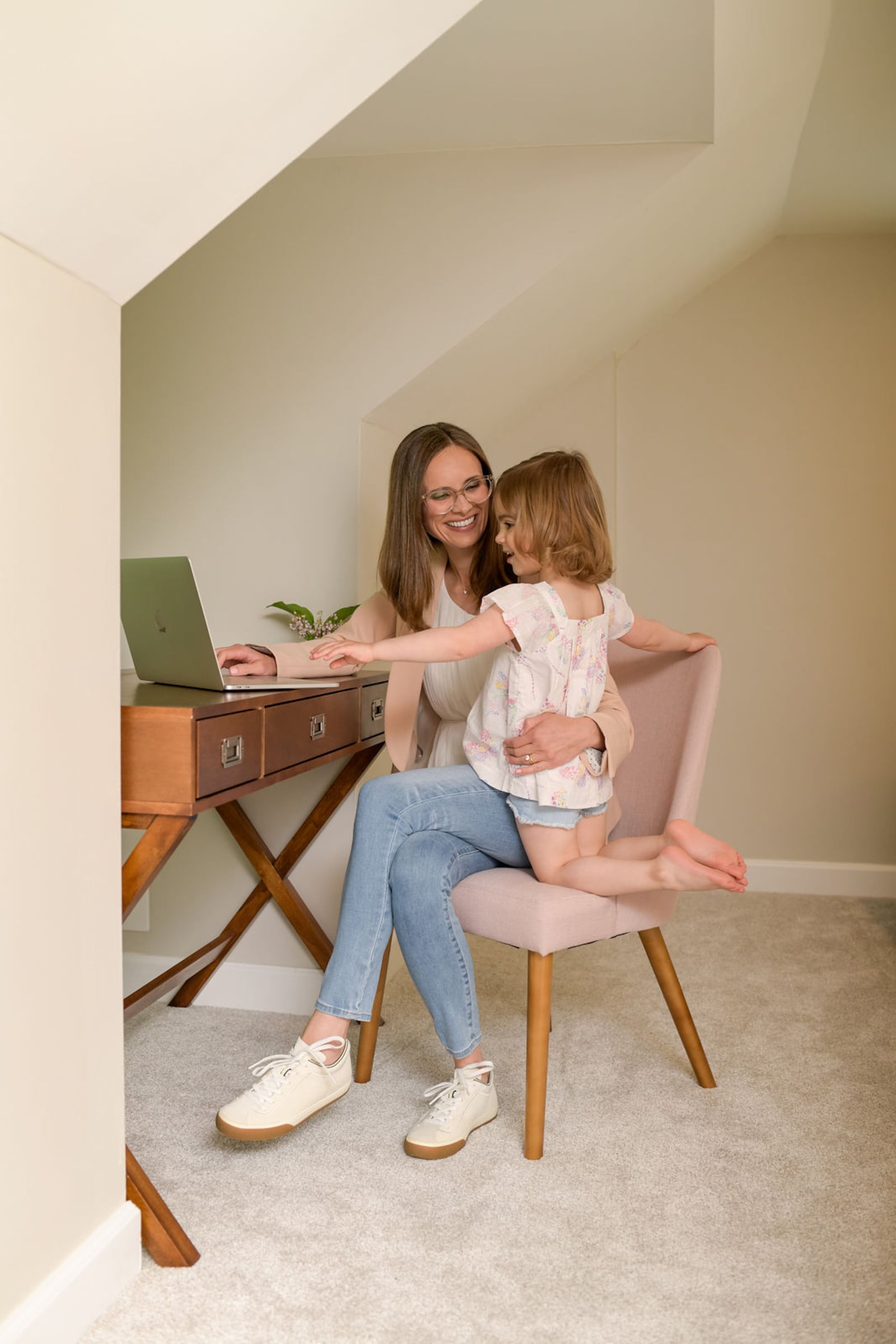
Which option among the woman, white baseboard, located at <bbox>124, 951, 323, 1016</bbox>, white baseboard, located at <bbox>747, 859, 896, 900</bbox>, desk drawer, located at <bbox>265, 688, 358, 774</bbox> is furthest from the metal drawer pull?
white baseboard, located at <bbox>747, 859, 896, 900</bbox>

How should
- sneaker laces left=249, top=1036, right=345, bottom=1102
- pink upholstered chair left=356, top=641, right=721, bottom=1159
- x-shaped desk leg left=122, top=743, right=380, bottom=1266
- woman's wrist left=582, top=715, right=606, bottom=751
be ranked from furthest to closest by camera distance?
x-shaped desk leg left=122, top=743, right=380, bottom=1266, woman's wrist left=582, top=715, right=606, bottom=751, pink upholstered chair left=356, top=641, right=721, bottom=1159, sneaker laces left=249, top=1036, right=345, bottom=1102

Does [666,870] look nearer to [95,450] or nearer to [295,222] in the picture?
[95,450]

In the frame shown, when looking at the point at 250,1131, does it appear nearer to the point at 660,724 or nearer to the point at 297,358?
the point at 660,724

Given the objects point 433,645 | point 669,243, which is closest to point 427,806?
point 433,645

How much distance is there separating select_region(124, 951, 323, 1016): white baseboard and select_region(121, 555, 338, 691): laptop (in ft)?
2.99

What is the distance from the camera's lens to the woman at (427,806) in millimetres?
1872

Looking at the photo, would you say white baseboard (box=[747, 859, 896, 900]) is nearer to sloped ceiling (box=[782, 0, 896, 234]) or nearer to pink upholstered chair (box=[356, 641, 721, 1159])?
pink upholstered chair (box=[356, 641, 721, 1159])

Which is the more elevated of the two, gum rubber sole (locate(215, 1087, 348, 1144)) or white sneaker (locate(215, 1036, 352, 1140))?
white sneaker (locate(215, 1036, 352, 1140))

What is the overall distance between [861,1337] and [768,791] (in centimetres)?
256

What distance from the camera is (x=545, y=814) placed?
6.56 feet

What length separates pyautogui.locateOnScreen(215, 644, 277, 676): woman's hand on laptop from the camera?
2.18 meters

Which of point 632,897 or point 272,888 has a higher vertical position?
point 632,897

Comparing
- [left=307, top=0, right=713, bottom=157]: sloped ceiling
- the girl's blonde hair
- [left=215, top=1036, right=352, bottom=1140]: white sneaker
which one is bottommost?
[left=215, top=1036, right=352, bottom=1140]: white sneaker

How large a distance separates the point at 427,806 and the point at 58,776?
2.68 feet
